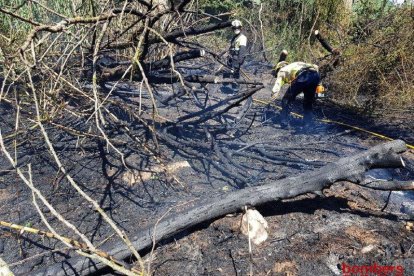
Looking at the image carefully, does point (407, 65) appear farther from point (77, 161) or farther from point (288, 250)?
point (77, 161)

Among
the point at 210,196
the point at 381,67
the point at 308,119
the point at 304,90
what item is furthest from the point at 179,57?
the point at 381,67

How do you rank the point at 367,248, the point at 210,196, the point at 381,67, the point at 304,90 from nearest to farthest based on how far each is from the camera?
the point at 367,248 < the point at 210,196 < the point at 304,90 < the point at 381,67

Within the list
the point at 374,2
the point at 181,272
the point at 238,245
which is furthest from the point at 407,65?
the point at 181,272

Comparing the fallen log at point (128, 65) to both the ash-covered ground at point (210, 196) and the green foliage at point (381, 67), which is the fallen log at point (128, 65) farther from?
the green foliage at point (381, 67)

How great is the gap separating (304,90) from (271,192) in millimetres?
3074

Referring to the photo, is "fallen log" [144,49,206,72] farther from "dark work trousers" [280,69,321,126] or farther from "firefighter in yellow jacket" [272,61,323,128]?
"dark work trousers" [280,69,321,126]

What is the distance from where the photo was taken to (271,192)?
3008 mm

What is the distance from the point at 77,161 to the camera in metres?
3.99

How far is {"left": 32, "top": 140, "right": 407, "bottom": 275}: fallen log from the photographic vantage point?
8.99 ft

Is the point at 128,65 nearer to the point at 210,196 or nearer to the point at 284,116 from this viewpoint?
the point at 210,196

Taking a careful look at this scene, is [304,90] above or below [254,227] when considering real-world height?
above

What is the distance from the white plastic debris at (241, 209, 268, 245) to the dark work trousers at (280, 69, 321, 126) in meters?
2.99

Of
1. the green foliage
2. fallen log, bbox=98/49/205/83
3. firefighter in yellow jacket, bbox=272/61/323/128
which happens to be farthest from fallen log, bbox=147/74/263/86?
the green foliage

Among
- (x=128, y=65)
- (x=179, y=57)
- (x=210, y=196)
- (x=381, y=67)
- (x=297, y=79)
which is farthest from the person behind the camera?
(x=381, y=67)
